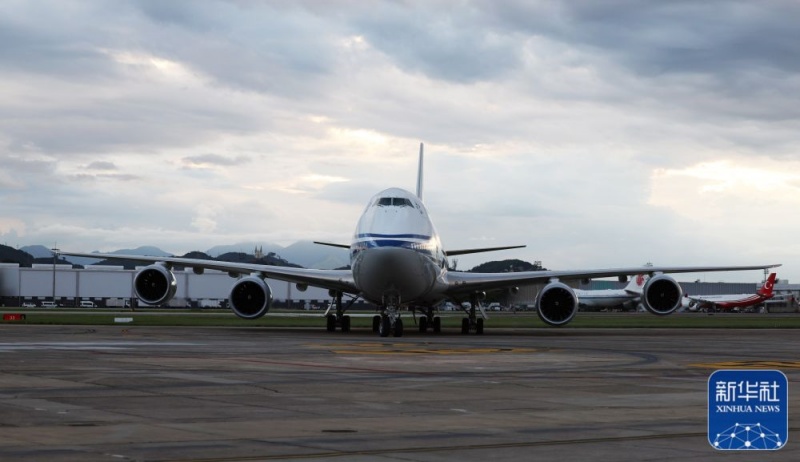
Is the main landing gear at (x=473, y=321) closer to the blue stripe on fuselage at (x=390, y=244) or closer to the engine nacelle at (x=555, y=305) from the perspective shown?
the engine nacelle at (x=555, y=305)

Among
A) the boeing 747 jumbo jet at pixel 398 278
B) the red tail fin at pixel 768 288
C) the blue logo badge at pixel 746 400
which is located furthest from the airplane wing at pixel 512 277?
the red tail fin at pixel 768 288

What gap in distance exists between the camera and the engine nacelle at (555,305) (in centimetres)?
4244

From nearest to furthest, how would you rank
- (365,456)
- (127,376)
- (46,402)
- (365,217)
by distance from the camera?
(365,456), (46,402), (127,376), (365,217)

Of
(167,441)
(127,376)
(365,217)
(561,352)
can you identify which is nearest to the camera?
(167,441)

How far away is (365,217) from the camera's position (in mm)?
38750

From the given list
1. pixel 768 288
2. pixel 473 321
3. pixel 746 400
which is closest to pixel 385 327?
pixel 473 321

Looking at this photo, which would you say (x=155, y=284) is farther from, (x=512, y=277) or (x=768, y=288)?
(x=768, y=288)

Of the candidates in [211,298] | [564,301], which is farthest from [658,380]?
[211,298]

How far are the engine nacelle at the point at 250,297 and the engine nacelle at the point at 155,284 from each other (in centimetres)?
296

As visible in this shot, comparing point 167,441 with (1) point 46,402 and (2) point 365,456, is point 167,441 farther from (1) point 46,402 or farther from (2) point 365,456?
(1) point 46,402

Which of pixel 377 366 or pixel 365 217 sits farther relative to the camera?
pixel 365 217

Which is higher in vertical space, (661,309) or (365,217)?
(365,217)

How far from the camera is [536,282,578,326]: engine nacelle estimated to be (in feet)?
139

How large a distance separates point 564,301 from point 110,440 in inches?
1298
